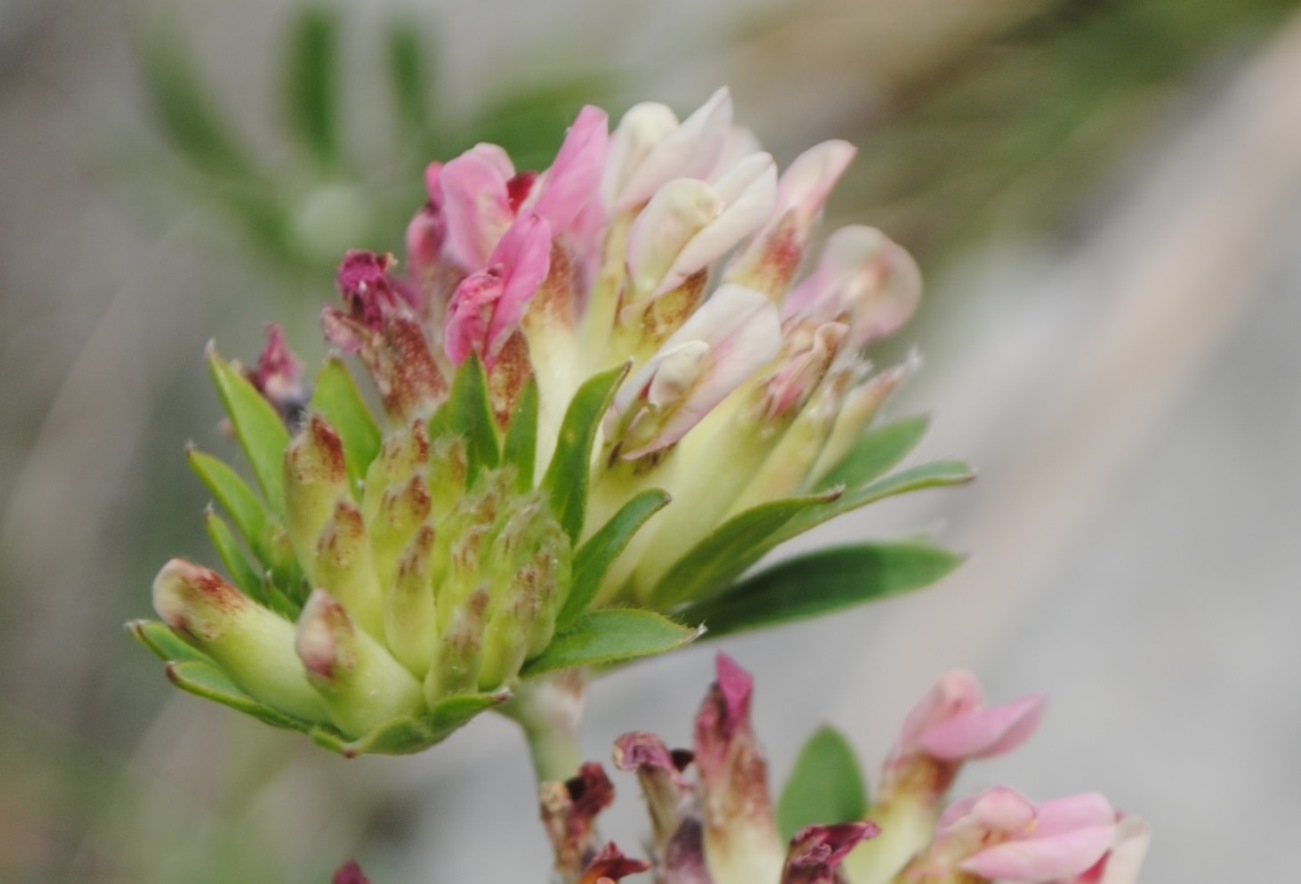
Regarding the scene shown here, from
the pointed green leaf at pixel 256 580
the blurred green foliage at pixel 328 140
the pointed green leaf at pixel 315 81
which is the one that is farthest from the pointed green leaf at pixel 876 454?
the pointed green leaf at pixel 315 81

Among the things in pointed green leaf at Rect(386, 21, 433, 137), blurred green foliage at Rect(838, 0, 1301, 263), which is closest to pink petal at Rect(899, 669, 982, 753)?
pointed green leaf at Rect(386, 21, 433, 137)

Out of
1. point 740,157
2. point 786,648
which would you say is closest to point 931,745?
point 740,157

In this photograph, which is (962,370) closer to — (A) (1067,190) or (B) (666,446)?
(A) (1067,190)

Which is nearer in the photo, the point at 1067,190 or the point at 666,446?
the point at 666,446

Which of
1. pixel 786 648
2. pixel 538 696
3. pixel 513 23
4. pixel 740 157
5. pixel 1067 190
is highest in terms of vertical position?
pixel 513 23

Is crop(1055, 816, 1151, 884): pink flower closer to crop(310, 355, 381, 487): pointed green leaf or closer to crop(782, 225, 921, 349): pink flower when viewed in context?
crop(782, 225, 921, 349): pink flower

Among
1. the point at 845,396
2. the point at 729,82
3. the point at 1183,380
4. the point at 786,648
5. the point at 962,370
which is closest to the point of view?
the point at 845,396
